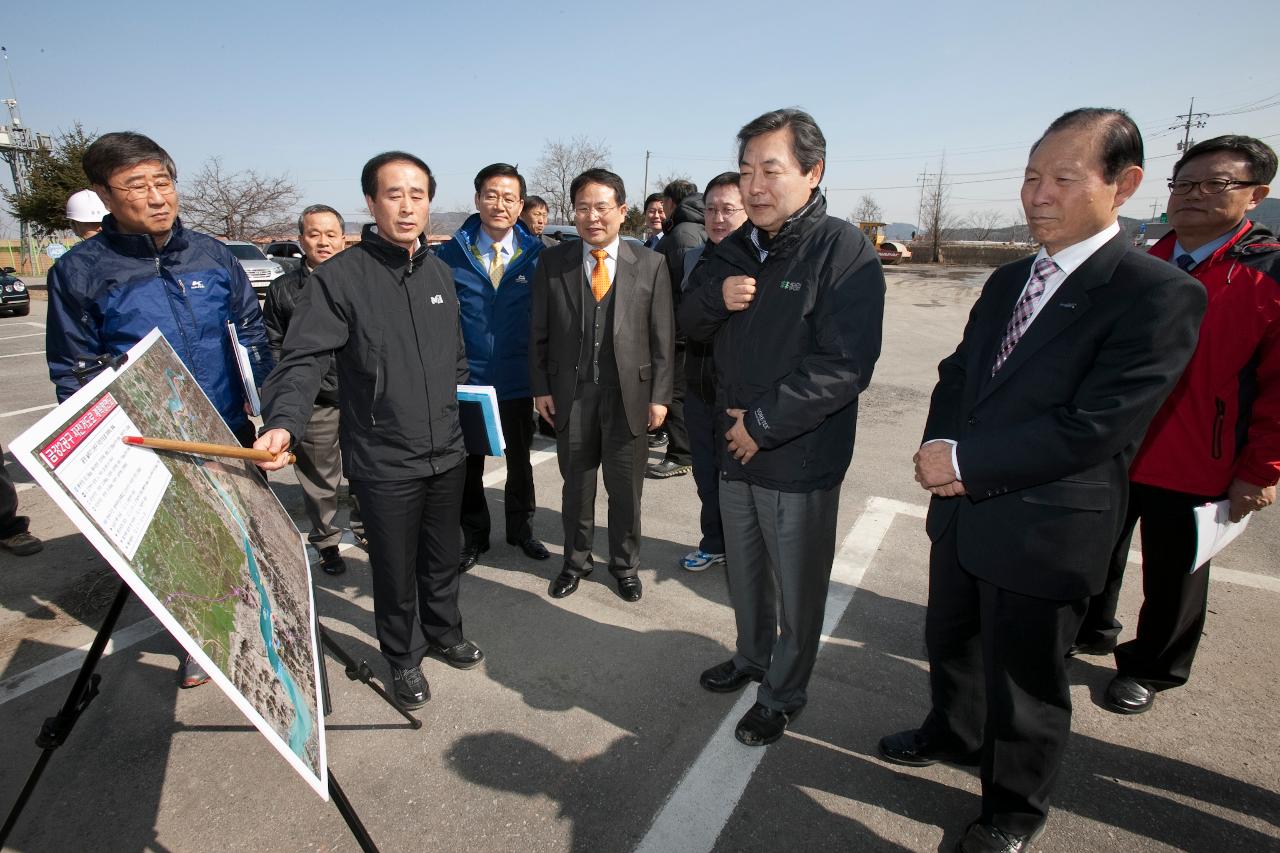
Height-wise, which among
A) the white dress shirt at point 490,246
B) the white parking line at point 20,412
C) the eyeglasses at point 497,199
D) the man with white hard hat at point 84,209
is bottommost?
the white parking line at point 20,412

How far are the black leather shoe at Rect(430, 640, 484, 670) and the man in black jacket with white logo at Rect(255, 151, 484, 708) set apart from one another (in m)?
0.22

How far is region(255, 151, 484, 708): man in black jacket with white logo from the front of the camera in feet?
8.18

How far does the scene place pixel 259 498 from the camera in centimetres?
204

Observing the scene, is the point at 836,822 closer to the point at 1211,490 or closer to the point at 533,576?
the point at 1211,490

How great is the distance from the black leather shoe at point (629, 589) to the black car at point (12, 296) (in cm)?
1895

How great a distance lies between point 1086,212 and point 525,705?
2641mm

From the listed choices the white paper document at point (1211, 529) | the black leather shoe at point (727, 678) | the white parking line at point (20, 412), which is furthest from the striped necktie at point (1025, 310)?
the white parking line at point (20, 412)

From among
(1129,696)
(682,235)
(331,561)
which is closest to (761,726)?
(1129,696)

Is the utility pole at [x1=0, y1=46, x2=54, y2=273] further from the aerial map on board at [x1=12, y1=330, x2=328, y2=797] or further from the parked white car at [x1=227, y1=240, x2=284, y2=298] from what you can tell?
the aerial map on board at [x1=12, y1=330, x2=328, y2=797]

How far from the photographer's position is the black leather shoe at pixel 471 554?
13.0ft

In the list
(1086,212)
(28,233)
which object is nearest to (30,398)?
(1086,212)

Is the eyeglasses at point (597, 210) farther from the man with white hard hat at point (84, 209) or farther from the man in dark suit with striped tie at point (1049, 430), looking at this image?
the man with white hard hat at point (84, 209)

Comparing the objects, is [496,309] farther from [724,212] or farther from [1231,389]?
[1231,389]

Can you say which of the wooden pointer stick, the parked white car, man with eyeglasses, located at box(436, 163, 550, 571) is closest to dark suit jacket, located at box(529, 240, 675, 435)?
man with eyeglasses, located at box(436, 163, 550, 571)
